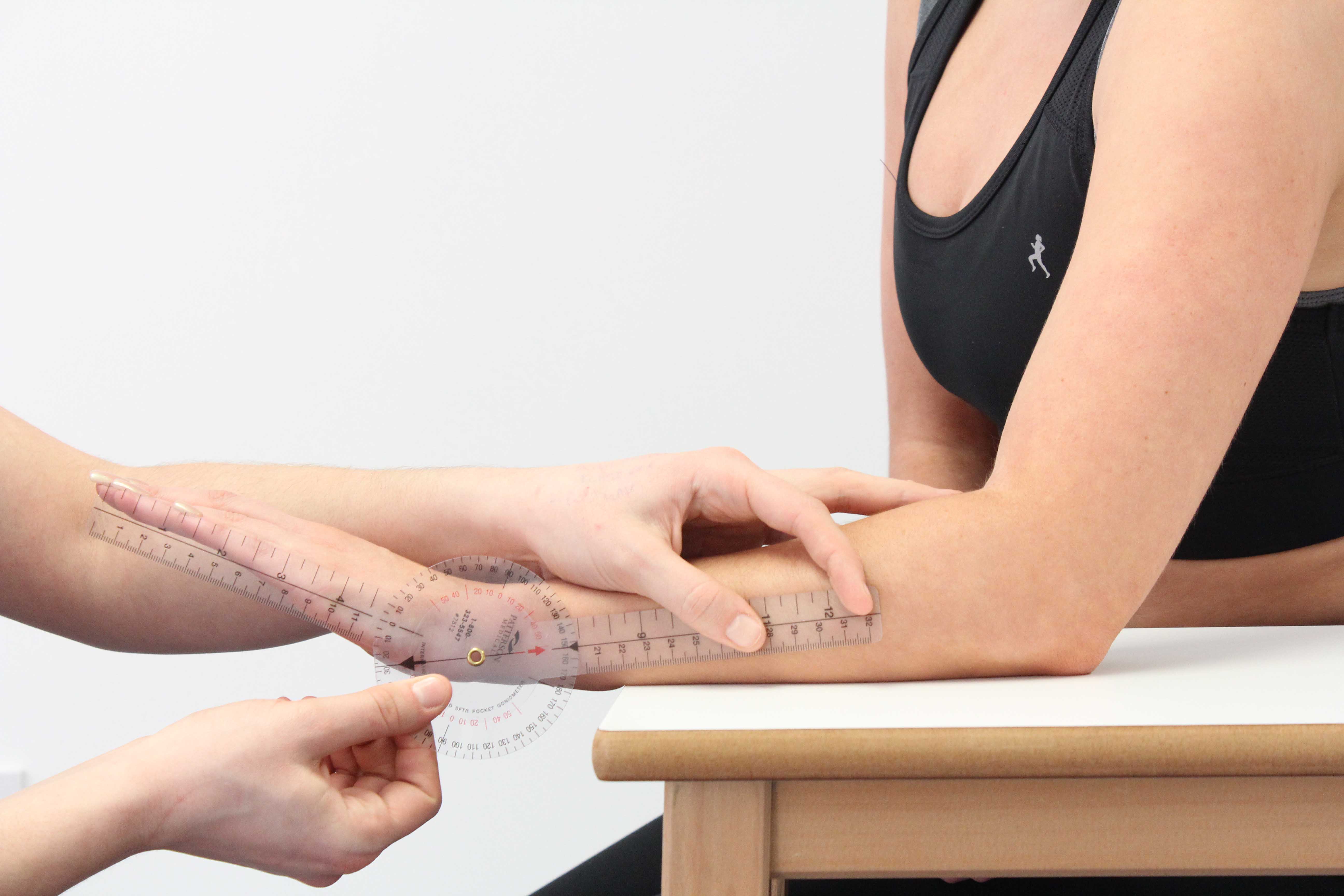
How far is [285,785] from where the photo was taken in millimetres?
651

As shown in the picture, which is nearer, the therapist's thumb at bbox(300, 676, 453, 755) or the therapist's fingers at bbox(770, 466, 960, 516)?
the therapist's thumb at bbox(300, 676, 453, 755)

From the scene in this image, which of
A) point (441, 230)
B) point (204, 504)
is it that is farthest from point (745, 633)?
point (441, 230)

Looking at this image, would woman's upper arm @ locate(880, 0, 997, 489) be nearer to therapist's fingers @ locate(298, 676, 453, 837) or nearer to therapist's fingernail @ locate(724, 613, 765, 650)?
therapist's fingernail @ locate(724, 613, 765, 650)

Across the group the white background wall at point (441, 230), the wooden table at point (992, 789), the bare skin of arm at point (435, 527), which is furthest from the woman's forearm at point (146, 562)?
the white background wall at point (441, 230)

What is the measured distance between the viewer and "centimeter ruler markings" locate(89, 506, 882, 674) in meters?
0.70

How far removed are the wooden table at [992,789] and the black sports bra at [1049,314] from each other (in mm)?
459

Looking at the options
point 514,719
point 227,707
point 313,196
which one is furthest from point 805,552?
point 313,196

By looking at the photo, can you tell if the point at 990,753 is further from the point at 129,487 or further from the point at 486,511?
the point at 129,487

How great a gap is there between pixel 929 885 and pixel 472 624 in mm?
497

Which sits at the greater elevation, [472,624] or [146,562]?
[146,562]

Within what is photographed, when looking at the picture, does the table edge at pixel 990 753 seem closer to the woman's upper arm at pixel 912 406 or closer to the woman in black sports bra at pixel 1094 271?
→ the woman in black sports bra at pixel 1094 271

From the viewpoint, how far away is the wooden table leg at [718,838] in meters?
0.51

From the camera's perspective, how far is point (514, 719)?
30.4 inches

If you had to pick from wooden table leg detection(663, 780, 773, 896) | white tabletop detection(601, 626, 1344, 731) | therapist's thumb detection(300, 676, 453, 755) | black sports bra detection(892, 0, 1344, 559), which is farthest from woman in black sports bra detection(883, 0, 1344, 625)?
therapist's thumb detection(300, 676, 453, 755)
